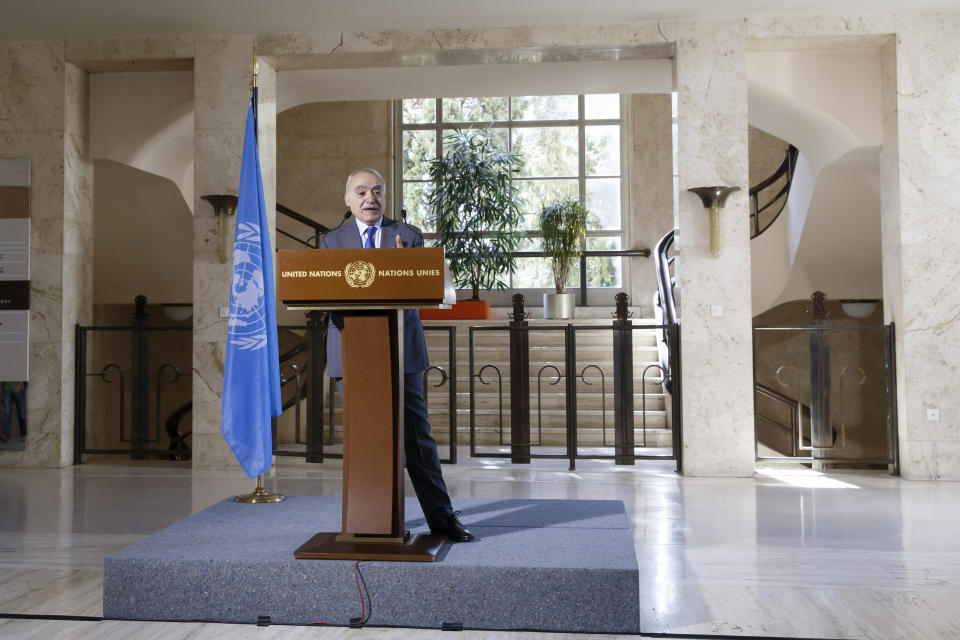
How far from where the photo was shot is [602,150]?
39.3 feet

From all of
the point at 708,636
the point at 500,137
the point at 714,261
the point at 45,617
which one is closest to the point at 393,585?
the point at 708,636

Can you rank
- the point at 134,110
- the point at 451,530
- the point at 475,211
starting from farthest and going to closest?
the point at 475,211, the point at 134,110, the point at 451,530

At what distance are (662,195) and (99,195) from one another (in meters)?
7.06

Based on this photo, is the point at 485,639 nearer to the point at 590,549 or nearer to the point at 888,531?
the point at 590,549

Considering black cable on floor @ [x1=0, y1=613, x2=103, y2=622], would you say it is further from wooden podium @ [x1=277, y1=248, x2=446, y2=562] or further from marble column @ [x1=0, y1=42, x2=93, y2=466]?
marble column @ [x1=0, y1=42, x2=93, y2=466]

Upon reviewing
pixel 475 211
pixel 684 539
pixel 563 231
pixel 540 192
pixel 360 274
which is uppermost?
pixel 540 192

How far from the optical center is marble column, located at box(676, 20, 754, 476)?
247 inches

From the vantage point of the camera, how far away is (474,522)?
11.9ft

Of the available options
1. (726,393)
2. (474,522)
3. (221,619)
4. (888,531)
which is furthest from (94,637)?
(726,393)

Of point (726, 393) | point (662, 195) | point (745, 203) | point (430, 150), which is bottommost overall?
point (726, 393)

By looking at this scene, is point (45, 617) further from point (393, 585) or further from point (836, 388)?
point (836, 388)

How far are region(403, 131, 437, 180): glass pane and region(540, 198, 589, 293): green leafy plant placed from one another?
2519mm

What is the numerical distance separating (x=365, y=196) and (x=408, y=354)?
0.61m

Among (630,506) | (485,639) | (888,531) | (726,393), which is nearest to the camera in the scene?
(485,639)
